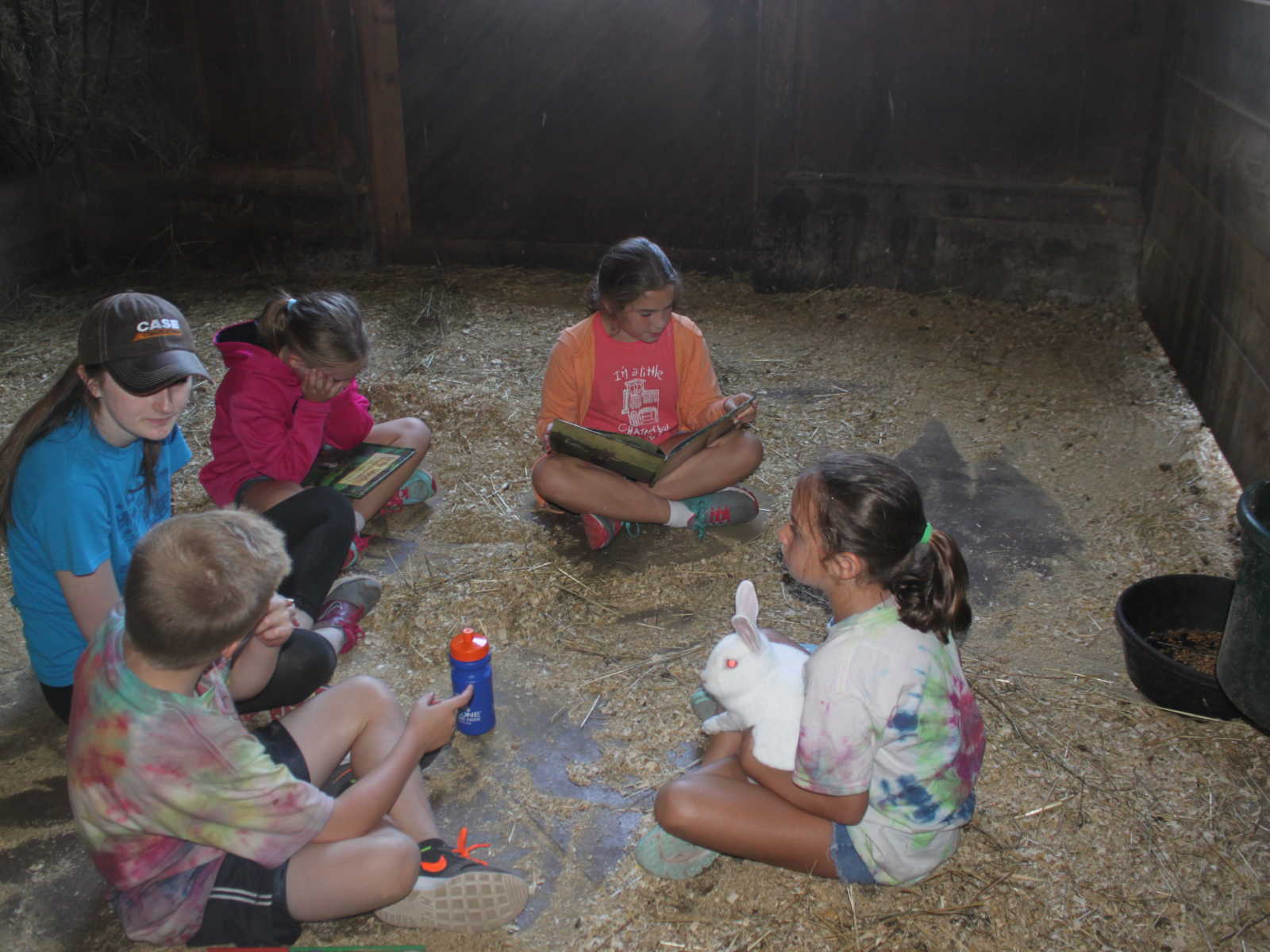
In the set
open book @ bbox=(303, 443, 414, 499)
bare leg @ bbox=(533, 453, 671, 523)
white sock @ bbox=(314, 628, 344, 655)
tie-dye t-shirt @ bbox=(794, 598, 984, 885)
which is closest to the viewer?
tie-dye t-shirt @ bbox=(794, 598, 984, 885)

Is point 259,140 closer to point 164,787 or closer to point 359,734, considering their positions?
A: point 359,734

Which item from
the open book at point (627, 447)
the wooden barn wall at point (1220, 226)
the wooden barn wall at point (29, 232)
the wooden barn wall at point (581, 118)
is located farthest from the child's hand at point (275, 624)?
the wooden barn wall at point (29, 232)

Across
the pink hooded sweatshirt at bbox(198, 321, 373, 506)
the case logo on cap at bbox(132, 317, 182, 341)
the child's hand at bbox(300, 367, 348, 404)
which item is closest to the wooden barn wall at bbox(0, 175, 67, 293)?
the pink hooded sweatshirt at bbox(198, 321, 373, 506)

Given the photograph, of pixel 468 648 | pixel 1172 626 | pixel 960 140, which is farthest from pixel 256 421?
pixel 960 140

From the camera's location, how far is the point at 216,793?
80.4 inches

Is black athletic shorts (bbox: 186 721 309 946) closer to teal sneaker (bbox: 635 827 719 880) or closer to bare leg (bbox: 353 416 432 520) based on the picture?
teal sneaker (bbox: 635 827 719 880)

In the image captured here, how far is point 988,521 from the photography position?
433 cm

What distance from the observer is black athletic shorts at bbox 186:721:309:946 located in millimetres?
2213

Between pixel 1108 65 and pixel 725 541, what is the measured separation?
4.00 metres

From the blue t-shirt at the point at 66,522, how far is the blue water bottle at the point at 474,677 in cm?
92

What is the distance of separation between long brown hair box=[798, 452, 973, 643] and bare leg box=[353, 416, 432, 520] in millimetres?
2271

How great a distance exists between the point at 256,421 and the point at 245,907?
1.89 metres

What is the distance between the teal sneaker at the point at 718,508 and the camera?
4.17 meters

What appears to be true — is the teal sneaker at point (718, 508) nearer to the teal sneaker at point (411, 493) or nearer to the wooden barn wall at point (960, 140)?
the teal sneaker at point (411, 493)
